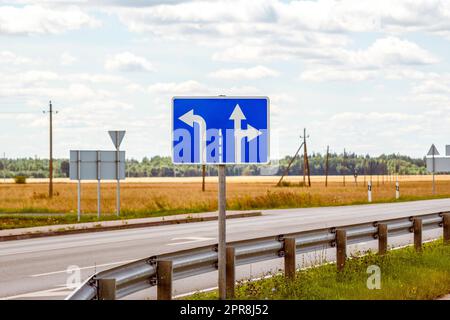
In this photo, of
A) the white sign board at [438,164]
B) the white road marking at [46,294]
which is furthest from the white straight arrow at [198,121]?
the white sign board at [438,164]

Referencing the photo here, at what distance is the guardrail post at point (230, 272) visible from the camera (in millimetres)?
11320

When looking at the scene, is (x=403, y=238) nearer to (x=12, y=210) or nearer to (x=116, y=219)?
(x=116, y=219)

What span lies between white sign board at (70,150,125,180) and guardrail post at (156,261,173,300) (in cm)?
2491

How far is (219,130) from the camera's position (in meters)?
9.96

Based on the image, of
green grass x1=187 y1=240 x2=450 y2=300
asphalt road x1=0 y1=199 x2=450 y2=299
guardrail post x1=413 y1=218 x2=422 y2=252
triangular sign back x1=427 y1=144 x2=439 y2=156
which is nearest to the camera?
green grass x1=187 y1=240 x2=450 y2=300

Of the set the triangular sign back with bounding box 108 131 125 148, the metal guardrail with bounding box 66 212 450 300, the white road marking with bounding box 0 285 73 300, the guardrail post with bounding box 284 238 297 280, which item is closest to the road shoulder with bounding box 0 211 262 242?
the triangular sign back with bounding box 108 131 125 148

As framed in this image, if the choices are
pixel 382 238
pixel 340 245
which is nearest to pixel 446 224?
pixel 382 238

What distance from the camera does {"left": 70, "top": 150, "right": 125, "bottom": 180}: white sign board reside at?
34688 mm

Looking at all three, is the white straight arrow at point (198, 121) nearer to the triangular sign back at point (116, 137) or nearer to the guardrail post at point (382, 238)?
the guardrail post at point (382, 238)

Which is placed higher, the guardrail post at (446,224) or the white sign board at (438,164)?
the white sign board at (438,164)

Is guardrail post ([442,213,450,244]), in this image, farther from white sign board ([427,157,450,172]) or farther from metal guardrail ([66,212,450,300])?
white sign board ([427,157,450,172])

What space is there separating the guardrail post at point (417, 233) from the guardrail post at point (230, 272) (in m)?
7.03

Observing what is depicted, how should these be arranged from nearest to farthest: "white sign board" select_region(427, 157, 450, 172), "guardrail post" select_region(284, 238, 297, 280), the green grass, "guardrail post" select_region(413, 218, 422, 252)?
the green grass, "guardrail post" select_region(284, 238, 297, 280), "guardrail post" select_region(413, 218, 422, 252), "white sign board" select_region(427, 157, 450, 172)
